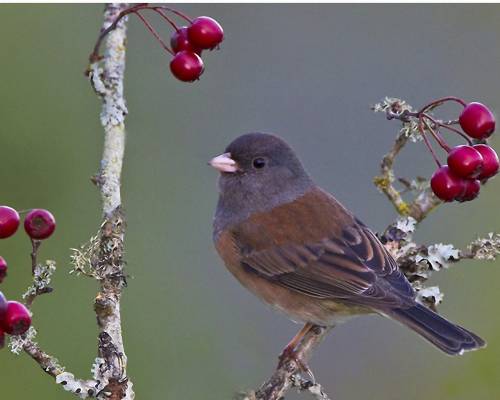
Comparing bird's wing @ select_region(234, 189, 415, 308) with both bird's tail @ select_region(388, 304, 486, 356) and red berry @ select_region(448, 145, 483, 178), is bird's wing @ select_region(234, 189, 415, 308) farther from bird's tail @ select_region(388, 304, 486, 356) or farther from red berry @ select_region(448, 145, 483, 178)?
red berry @ select_region(448, 145, 483, 178)

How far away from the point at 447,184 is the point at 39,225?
1.27 m

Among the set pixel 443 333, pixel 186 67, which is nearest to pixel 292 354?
pixel 443 333

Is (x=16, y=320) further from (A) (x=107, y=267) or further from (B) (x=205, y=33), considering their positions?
(B) (x=205, y=33)

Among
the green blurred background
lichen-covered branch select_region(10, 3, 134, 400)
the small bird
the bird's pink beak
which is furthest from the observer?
Result: the green blurred background

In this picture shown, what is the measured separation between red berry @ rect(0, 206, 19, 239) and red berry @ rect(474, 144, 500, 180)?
4.61 ft

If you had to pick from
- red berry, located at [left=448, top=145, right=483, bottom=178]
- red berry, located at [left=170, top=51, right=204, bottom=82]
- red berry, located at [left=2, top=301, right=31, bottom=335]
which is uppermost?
red berry, located at [left=448, top=145, right=483, bottom=178]

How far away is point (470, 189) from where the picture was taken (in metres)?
2.63

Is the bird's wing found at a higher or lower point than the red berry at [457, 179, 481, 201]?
lower

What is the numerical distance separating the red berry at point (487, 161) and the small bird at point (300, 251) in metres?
0.53

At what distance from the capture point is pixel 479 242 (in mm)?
2709

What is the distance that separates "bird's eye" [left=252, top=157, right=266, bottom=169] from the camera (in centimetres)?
335

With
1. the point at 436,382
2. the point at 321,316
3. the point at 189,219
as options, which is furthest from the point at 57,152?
the point at 436,382

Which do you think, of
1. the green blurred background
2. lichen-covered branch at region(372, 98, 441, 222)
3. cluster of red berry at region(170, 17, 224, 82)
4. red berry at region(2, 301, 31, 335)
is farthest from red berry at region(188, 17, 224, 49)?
the green blurred background

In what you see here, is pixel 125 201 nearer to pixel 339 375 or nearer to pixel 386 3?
pixel 339 375
